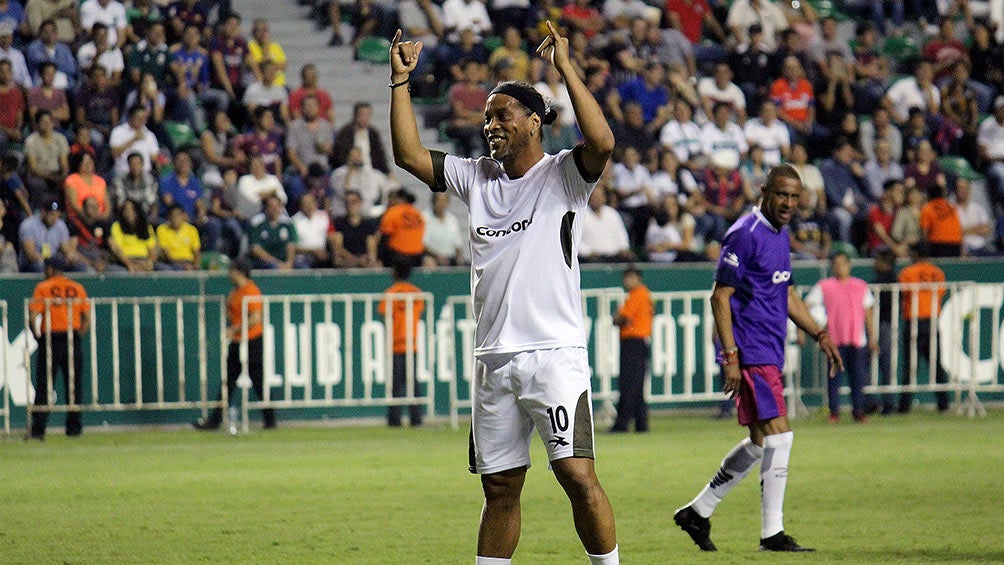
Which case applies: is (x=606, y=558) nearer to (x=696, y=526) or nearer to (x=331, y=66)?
(x=696, y=526)

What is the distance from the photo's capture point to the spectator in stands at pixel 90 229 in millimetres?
18141

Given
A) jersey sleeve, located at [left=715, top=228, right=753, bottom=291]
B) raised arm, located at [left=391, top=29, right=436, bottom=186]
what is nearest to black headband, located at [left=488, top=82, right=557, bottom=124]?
raised arm, located at [left=391, top=29, right=436, bottom=186]

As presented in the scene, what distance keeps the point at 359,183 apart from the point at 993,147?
10.7 meters

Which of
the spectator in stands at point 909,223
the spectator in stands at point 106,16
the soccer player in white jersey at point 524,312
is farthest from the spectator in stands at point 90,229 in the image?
the soccer player in white jersey at point 524,312

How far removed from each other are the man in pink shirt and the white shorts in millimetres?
12325

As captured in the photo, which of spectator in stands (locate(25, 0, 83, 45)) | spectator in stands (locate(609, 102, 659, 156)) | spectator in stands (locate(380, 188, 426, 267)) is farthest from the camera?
spectator in stands (locate(609, 102, 659, 156))

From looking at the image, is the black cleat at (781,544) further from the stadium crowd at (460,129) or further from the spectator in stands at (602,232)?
the spectator in stands at (602,232)

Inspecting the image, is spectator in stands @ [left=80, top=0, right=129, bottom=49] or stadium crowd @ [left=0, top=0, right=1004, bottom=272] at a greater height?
spectator in stands @ [left=80, top=0, right=129, bottom=49]

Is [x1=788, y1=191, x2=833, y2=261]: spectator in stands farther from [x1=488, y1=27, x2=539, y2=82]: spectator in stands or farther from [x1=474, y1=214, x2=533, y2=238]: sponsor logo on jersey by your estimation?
[x1=474, y1=214, x2=533, y2=238]: sponsor logo on jersey

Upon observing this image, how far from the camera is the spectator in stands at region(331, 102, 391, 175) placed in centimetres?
2089

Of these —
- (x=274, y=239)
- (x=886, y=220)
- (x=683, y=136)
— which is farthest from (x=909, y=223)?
(x=274, y=239)

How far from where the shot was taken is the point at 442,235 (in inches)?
778

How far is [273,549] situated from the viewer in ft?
28.6

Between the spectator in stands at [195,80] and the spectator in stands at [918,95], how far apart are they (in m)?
11.2
